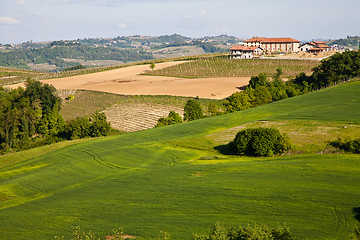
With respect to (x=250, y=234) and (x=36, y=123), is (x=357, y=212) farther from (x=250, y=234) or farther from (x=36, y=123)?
(x=36, y=123)

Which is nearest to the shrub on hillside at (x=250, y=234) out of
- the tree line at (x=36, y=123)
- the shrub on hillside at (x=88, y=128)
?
the shrub on hillside at (x=88, y=128)

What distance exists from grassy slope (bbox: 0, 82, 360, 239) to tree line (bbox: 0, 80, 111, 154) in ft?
86.4

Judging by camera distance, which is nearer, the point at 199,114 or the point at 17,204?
the point at 17,204

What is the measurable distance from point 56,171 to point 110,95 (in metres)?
76.1

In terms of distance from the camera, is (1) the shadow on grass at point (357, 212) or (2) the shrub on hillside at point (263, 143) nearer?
(1) the shadow on grass at point (357, 212)

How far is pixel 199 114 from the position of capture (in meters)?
86.2

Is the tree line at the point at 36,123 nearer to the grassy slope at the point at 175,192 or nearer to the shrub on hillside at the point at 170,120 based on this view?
the shrub on hillside at the point at 170,120

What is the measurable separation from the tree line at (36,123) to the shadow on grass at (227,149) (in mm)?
37617

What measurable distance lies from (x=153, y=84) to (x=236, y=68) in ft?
150

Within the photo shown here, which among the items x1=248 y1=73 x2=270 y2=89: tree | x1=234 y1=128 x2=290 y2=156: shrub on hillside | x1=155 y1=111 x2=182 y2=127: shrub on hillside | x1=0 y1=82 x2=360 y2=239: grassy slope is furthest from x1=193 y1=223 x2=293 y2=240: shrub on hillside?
x1=248 y1=73 x2=270 y2=89: tree

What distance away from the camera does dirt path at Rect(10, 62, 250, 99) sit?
121512 millimetres

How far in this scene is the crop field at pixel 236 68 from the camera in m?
155

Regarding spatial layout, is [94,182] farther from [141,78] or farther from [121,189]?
[141,78]

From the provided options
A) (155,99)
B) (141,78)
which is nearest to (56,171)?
(155,99)
